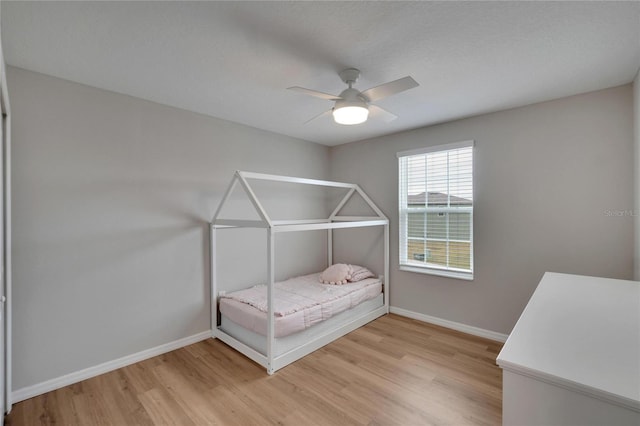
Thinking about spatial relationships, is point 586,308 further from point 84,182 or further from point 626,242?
point 84,182

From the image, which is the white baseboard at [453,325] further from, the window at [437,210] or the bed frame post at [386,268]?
the window at [437,210]

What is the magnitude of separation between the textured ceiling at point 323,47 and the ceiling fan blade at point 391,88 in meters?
0.21

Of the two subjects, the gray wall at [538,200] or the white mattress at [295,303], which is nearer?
the gray wall at [538,200]

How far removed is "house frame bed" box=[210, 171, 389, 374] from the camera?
2404 mm

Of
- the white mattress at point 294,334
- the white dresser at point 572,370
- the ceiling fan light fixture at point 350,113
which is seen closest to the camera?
the white dresser at point 572,370

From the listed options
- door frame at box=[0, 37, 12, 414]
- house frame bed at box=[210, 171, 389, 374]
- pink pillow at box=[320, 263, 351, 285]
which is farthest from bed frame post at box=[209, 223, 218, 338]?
door frame at box=[0, 37, 12, 414]

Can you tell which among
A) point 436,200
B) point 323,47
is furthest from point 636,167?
point 323,47

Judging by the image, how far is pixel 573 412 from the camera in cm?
87

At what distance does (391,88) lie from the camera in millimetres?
1854

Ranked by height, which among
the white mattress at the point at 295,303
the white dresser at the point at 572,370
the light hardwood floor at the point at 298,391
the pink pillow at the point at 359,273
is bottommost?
the light hardwood floor at the point at 298,391

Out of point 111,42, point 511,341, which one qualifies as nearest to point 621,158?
point 511,341

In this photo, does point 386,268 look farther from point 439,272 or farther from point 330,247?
point 330,247

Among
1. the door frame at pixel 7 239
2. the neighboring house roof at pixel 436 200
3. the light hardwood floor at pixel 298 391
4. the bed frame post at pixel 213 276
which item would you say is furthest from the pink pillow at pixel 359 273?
the door frame at pixel 7 239

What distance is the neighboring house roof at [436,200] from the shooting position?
127 inches
